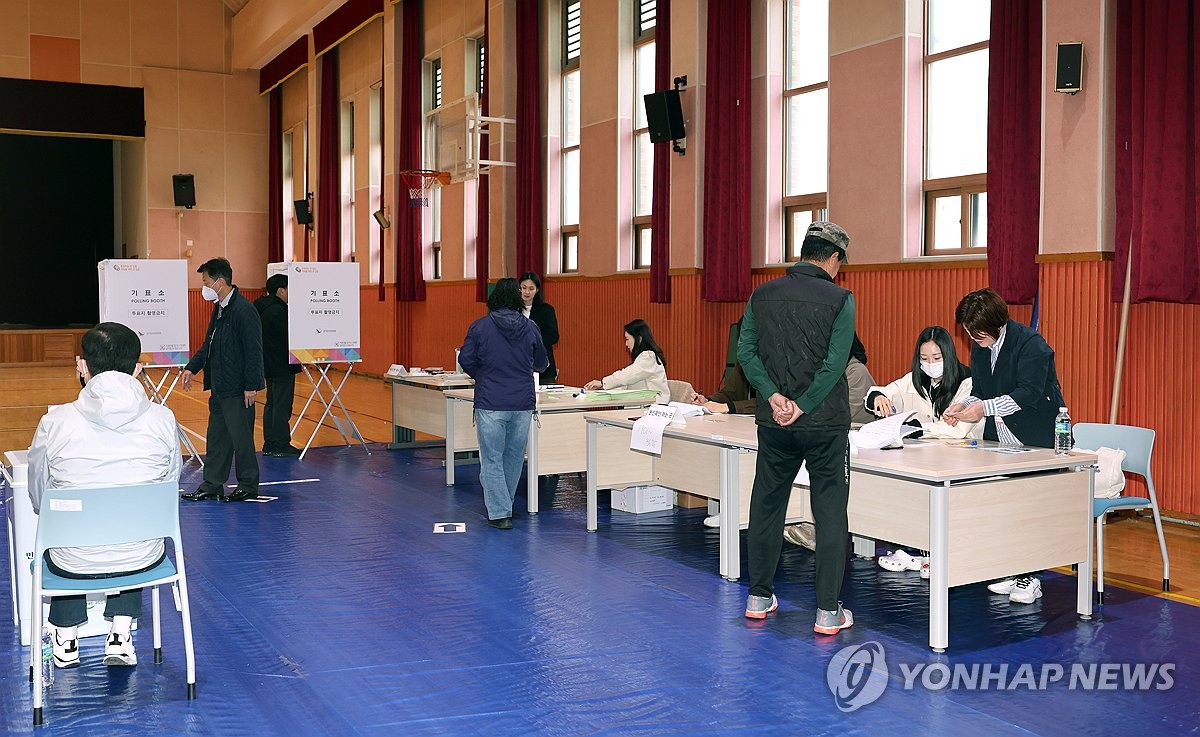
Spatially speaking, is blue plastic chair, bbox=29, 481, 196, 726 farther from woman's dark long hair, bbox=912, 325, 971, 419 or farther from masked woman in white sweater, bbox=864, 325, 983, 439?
woman's dark long hair, bbox=912, 325, 971, 419

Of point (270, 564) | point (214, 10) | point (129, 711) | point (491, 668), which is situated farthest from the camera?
point (214, 10)

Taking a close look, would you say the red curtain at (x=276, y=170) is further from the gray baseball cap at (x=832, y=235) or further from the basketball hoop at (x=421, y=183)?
the gray baseball cap at (x=832, y=235)

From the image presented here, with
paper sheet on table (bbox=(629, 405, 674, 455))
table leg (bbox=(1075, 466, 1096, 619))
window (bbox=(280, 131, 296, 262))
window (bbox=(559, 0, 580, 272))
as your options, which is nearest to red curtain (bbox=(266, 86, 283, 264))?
window (bbox=(280, 131, 296, 262))

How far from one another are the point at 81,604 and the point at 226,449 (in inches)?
135

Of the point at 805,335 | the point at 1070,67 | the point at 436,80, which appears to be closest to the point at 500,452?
the point at 805,335

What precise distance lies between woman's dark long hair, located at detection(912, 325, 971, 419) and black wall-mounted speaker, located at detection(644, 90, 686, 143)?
4813mm

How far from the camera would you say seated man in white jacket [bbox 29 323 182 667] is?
3.36 meters

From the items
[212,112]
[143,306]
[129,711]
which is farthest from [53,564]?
[212,112]

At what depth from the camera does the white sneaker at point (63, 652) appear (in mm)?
3742

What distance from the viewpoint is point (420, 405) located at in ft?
28.9

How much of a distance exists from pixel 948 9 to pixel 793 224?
83.0 inches

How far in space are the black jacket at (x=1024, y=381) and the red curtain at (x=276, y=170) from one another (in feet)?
60.1

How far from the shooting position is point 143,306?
832 centimetres

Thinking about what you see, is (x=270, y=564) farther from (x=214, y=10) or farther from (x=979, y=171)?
(x=214, y=10)
